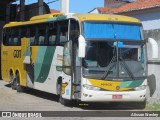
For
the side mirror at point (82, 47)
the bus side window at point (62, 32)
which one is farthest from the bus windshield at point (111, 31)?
the bus side window at point (62, 32)

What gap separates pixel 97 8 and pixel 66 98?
42567 millimetres

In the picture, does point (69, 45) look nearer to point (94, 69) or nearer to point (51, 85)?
point (94, 69)

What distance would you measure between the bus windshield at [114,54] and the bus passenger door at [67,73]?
0.87 m

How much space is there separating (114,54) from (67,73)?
5.98 ft

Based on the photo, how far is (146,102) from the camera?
623 inches

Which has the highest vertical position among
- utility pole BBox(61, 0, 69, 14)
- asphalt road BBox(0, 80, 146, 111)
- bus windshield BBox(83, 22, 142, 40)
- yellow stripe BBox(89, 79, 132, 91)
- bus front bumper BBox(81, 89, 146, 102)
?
utility pole BBox(61, 0, 69, 14)

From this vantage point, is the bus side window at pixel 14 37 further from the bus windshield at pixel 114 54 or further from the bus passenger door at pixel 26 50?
the bus windshield at pixel 114 54

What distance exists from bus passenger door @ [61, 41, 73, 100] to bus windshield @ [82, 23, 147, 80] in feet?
2.87

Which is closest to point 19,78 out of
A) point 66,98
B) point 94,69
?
point 66,98

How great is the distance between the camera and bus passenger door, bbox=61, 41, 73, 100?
14547mm

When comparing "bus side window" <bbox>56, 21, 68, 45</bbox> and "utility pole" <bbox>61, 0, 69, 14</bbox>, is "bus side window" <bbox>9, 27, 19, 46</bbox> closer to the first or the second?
"utility pole" <bbox>61, 0, 69, 14</bbox>

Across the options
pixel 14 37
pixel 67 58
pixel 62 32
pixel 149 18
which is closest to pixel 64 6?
pixel 14 37

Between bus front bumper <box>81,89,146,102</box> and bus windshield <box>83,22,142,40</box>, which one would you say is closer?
bus front bumper <box>81,89,146,102</box>

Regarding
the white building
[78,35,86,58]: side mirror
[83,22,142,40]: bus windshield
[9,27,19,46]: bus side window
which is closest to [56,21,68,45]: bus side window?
[83,22,142,40]: bus windshield
